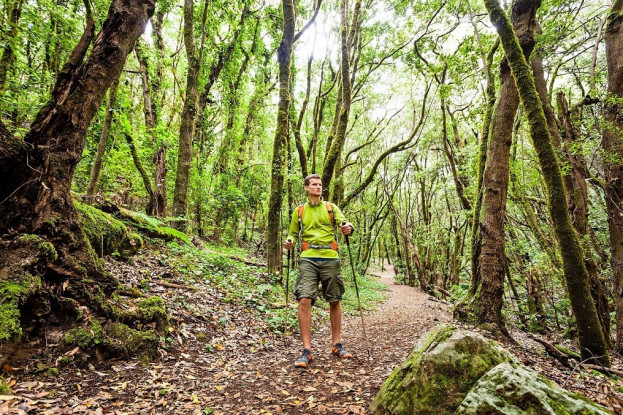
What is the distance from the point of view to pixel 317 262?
15.3 feet

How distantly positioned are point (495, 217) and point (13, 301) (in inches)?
294

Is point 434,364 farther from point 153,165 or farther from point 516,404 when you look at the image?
point 153,165

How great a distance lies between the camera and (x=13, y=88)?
6.95m

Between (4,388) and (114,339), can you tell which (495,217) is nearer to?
(114,339)

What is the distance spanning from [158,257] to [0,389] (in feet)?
16.7

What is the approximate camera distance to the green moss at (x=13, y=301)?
9.16ft

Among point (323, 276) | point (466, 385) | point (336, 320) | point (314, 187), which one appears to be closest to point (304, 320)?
point (336, 320)

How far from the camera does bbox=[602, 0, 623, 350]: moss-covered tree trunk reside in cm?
622

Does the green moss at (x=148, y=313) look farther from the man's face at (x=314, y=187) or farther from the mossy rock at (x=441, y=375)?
the mossy rock at (x=441, y=375)

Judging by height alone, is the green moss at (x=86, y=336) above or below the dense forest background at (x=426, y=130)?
below

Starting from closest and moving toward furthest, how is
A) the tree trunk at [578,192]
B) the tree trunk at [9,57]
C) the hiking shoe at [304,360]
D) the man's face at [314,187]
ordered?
the hiking shoe at [304,360] → the man's face at [314,187] → the tree trunk at [9,57] → the tree trunk at [578,192]

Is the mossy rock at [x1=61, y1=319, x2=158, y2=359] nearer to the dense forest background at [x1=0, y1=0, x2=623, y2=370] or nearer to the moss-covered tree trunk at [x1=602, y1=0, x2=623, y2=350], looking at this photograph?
the dense forest background at [x1=0, y1=0, x2=623, y2=370]

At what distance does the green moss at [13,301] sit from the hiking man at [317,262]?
3074 mm

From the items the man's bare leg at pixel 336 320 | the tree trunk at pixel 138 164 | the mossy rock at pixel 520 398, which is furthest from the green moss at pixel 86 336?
the tree trunk at pixel 138 164
